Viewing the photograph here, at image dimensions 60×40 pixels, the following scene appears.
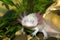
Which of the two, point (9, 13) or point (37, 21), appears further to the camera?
point (9, 13)

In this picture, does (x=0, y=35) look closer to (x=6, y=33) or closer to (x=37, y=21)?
(x=6, y=33)

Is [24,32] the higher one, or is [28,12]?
[28,12]

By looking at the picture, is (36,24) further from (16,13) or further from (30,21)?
(16,13)

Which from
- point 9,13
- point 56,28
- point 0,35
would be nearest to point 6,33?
point 0,35

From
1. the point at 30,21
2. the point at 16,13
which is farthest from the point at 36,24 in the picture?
the point at 16,13

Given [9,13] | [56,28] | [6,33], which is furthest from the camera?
[9,13]

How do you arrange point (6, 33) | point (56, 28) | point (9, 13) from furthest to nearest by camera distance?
point (9, 13) < point (6, 33) < point (56, 28)

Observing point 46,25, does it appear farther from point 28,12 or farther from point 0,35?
point 0,35
